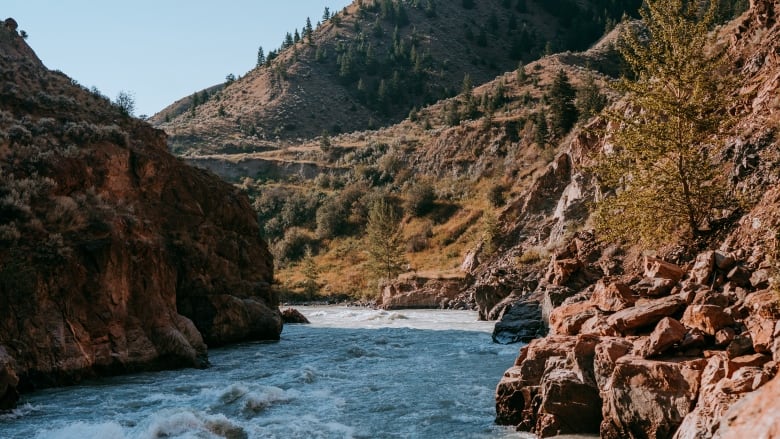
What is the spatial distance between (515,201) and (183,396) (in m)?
43.3

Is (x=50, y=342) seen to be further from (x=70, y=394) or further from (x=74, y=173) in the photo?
(x=74, y=173)

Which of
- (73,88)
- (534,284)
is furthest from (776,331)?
(73,88)

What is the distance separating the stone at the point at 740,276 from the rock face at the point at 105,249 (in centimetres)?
1658

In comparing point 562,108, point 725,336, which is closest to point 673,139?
point 725,336

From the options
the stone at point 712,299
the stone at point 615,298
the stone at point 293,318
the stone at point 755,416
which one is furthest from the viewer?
the stone at point 293,318

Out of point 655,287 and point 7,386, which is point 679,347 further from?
point 7,386

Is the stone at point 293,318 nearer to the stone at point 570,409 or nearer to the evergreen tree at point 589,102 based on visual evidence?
the stone at point 570,409

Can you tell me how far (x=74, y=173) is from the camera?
23.4 m

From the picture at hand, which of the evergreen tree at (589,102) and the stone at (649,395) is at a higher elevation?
the evergreen tree at (589,102)

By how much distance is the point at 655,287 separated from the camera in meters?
13.6

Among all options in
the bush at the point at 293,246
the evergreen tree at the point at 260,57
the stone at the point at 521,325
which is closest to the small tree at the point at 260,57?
the evergreen tree at the point at 260,57

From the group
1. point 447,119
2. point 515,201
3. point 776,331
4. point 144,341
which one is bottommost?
point 144,341

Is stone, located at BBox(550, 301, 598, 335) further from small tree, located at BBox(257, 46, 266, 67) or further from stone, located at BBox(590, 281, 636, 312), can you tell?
small tree, located at BBox(257, 46, 266, 67)

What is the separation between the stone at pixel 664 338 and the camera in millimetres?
10789
